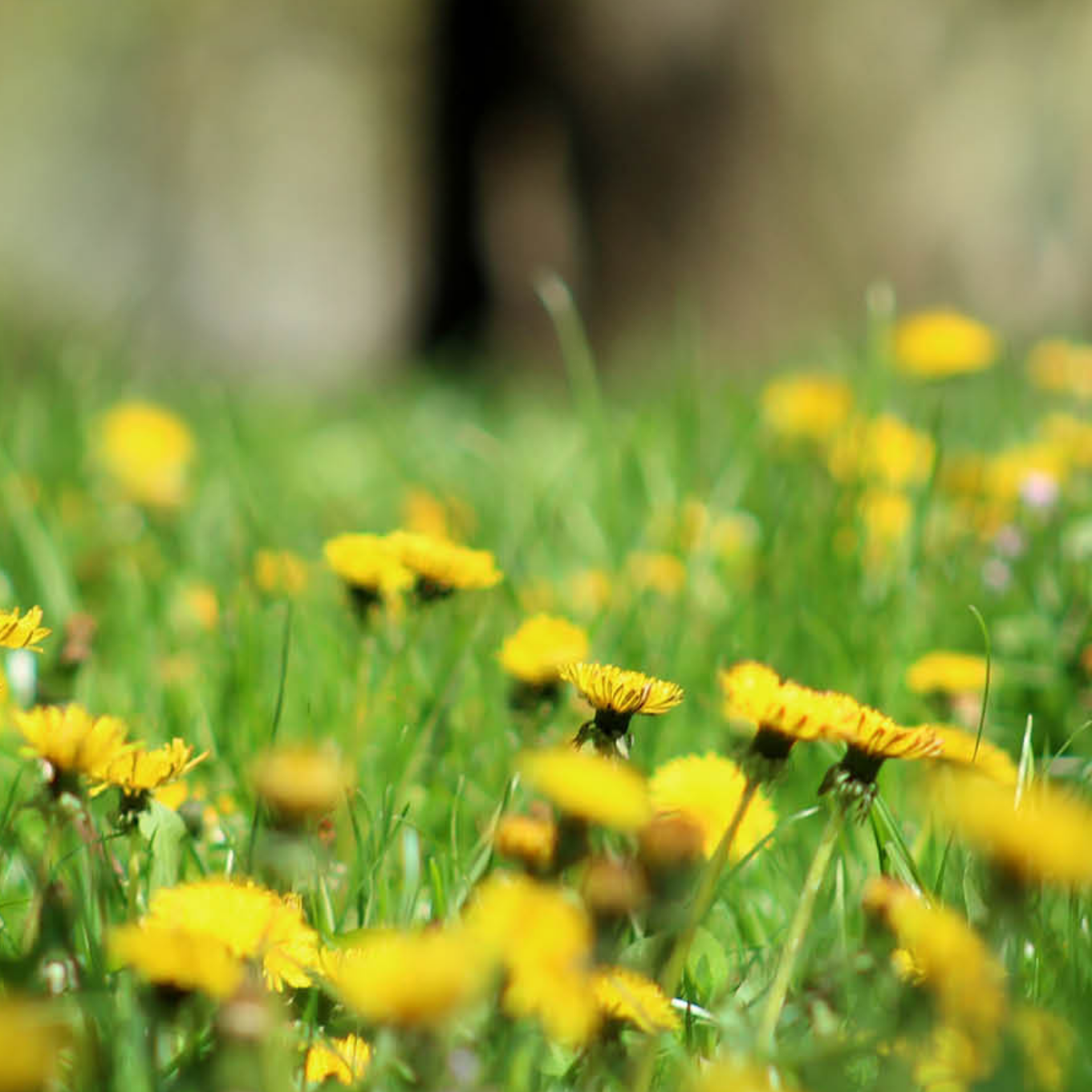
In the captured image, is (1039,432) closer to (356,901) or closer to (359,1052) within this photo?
(356,901)

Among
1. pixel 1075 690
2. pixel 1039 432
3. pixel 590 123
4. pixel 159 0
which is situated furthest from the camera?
pixel 159 0

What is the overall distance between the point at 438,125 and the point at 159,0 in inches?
66.9

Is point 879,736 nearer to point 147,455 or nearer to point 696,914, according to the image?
point 696,914

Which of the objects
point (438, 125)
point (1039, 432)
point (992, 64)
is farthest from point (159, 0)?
point (1039, 432)

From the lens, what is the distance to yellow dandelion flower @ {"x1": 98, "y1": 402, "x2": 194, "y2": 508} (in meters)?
1.73

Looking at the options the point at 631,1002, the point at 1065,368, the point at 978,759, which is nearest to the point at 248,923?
the point at 631,1002

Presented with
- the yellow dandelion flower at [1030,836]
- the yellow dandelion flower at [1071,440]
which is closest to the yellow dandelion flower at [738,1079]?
the yellow dandelion flower at [1030,836]

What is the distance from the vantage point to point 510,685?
3.53 ft

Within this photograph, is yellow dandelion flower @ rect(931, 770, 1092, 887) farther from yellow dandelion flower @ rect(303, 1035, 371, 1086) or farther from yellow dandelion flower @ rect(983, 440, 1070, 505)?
yellow dandelion flower @ rect(983, 440, 1070, 505)

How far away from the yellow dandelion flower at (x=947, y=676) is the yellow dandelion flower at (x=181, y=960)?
26.3 inches

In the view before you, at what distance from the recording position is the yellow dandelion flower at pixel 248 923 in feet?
1.98

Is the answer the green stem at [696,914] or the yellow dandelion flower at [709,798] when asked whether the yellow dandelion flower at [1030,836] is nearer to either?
the green stem at [696,914]

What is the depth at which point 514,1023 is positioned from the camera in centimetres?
59

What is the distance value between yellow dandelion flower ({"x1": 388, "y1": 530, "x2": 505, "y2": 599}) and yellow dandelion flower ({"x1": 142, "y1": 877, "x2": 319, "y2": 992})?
26 cm
